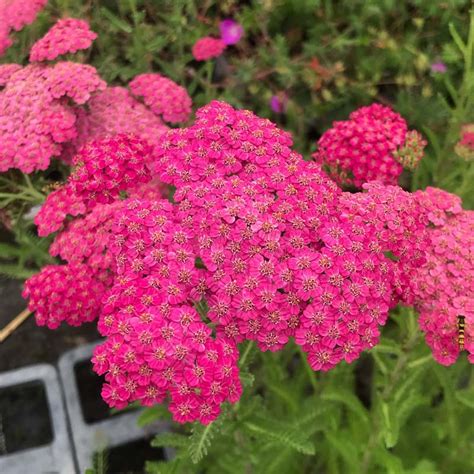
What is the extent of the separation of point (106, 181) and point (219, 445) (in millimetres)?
1157

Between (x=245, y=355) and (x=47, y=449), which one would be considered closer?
(x=245, y=355)

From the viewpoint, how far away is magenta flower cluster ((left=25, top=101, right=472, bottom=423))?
4.22ft

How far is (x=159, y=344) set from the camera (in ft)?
4.16

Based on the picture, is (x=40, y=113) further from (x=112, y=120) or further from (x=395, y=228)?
(x=395, y=228)

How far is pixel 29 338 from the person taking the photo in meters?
2.66

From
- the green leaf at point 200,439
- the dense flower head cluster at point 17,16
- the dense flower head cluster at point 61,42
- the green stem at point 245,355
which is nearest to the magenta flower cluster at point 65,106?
the dense flower head cluster at point 61,42

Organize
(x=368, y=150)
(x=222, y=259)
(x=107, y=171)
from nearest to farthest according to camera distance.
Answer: (x=222, y=259) → (x=107, y=171) → (x=368, y=150)

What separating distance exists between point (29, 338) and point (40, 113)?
4.06ft

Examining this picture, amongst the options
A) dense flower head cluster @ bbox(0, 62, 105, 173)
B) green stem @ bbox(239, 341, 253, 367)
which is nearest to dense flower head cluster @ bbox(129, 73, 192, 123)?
dense flower head cluster @ bbox(0, 62, 105, 173)

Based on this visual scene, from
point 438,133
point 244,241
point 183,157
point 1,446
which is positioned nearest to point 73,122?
point 183,157

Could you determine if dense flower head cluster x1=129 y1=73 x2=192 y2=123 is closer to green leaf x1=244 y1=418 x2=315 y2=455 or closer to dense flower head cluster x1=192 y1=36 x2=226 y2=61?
dense flower head cluster x1=192 y1=36 x2=226 y2=61

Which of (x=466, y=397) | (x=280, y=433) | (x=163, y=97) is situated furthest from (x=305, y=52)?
(x=280, y=433)

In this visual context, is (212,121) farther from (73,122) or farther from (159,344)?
(159,344)

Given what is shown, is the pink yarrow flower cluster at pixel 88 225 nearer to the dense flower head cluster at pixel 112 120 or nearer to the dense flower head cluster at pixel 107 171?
the dense flower head cluster at pixel 107 171
